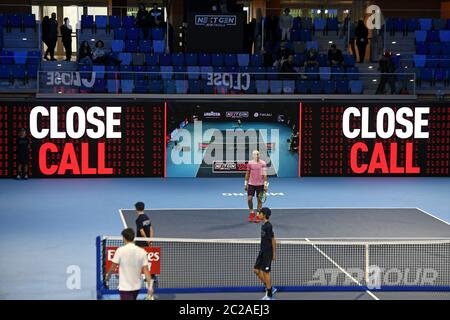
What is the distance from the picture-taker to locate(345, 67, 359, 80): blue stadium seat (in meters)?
33.2

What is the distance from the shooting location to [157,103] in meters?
31.9

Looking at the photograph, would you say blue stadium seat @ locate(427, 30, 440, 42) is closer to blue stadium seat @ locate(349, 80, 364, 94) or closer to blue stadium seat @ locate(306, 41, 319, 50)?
blue stadium seat @ locate(306, 41, 319, 50)

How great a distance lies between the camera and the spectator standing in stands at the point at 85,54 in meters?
33.4

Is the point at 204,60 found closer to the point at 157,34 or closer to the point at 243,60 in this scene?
the point at 243,60

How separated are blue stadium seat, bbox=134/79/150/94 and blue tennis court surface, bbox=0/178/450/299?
3219 millimetres

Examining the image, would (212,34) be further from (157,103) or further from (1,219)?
(1,219)

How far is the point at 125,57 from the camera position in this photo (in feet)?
113

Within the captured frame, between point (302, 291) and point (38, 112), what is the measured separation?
16.6m

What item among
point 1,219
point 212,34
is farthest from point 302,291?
point 212,34

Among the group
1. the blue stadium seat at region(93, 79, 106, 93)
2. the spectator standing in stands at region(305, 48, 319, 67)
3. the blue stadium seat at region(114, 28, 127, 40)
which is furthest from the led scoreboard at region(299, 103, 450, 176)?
the blue stadium seat at region(114, 28, 127, 40)

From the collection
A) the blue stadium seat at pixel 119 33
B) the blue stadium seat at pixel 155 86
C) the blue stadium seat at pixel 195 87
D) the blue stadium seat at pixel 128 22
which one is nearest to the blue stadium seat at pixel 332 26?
the blue stadium seat at pixel 128 22

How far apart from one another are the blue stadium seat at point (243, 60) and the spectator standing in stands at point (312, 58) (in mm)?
2255

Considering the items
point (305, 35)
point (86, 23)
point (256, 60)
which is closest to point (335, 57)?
point (305, 35)

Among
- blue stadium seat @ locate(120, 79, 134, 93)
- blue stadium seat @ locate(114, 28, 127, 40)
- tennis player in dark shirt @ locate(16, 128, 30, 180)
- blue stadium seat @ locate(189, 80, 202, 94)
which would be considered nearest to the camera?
tennis player in dark shirt @ locate(16, 128, 30, 180)
